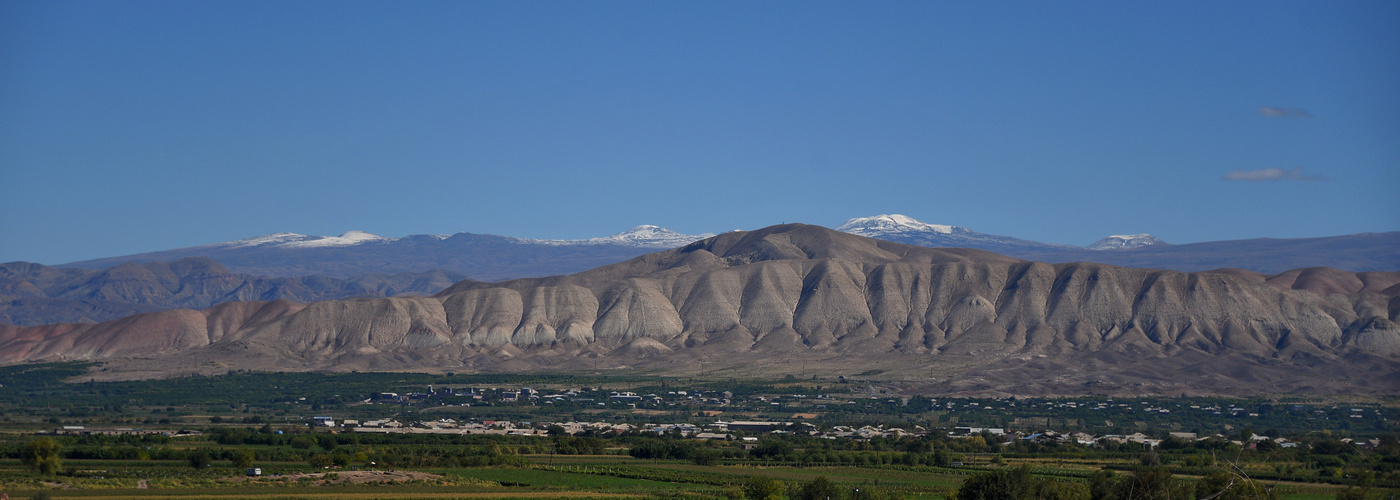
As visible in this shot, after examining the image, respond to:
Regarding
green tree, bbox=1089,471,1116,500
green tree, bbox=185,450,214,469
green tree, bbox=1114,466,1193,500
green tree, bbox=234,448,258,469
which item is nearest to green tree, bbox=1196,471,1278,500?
green tree, bbox=1114,466,1193,500

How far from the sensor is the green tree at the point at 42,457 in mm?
78625

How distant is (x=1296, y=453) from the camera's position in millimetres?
101062

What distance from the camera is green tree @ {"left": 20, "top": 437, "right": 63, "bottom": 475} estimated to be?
7862cm

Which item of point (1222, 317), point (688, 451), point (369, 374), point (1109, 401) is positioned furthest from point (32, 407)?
point (1222, 317)

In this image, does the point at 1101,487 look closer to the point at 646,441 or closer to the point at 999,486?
the point at 999,486

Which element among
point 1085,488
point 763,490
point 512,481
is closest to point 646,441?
point 512,481

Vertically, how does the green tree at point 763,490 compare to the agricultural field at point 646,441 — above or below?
above

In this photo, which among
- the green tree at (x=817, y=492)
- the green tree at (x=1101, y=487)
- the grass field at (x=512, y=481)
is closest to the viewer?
the green tree at (x=1101, y=487)

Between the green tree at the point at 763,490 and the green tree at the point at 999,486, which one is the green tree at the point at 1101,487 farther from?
the green tree at the point at 763,490

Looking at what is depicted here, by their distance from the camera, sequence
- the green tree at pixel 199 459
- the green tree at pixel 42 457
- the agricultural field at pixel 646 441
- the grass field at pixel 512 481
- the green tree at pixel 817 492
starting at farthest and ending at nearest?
the green tree at pixel 199 459, the green tree at pixel 42 457, the agricultural field at pixel 646 441, the grass field at pixel 512 481, the green tree at pixel 817 492

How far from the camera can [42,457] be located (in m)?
80.4

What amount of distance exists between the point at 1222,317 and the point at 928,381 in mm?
48417

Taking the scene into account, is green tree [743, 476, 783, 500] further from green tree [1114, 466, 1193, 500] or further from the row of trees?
green tree [1114, 466, 1193, 500]

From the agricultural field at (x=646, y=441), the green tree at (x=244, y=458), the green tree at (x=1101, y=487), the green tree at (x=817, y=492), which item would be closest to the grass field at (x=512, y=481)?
the agricultural field at (x=646, y=441)
